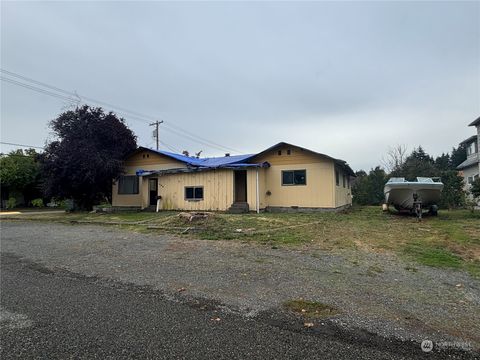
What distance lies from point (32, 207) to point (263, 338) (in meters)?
36.9

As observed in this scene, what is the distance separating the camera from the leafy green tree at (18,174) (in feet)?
98.1

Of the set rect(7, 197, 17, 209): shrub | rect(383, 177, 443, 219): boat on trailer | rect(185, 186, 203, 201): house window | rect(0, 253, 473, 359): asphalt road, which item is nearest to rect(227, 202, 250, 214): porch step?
rect(185, 186, 203, 201): house window

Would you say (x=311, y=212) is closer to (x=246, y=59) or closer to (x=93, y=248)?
(x=246, y=59)

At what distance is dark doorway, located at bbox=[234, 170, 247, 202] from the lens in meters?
19.5

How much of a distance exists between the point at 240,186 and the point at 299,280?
14.9 meters

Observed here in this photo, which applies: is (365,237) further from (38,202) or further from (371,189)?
(38,202)

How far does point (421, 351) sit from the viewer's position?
8.89 feet

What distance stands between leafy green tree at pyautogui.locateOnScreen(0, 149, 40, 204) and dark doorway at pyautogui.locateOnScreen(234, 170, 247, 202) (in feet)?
69.8

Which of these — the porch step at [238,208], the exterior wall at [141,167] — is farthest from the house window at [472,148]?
the exterior wall at [141,167]

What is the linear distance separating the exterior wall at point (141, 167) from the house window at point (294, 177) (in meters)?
6.74

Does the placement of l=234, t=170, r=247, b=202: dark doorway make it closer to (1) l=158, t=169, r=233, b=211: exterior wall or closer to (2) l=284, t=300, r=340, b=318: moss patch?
(1) l=158, t=169, r=233, b=211: exterior wall

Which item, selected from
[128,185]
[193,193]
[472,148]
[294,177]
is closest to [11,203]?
[128,185]

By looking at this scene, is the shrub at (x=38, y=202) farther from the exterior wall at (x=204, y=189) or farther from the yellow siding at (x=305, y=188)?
the yellow siding at (x=305, y=188)

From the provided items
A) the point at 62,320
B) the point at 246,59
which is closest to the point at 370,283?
the point at 62,320
